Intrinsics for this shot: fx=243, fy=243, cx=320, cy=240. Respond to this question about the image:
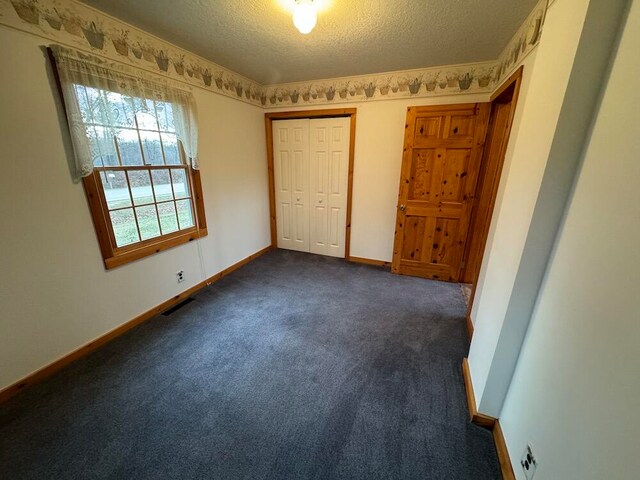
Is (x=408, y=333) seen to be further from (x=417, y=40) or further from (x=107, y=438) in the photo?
(x=417, y=40)

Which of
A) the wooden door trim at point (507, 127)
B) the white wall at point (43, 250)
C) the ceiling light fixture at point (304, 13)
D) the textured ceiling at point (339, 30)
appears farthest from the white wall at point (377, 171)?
the white wall at point (43, 250)

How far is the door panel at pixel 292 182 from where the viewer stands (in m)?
3.53

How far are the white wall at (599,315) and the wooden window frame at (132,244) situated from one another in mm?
2774

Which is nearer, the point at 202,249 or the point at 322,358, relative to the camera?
the point at 322,358

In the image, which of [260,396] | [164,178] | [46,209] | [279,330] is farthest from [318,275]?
[46,209]

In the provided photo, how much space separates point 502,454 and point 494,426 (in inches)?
6.0

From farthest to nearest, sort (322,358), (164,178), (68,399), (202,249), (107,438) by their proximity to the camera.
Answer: (202,249) < (164,178) < (322,358) < (68,399) < (107,438)

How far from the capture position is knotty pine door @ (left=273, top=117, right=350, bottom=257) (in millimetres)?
3381

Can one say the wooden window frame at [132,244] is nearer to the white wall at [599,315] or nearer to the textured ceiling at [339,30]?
the textured ceiling at [339,30]

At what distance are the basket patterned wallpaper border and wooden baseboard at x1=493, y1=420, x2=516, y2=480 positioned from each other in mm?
2335

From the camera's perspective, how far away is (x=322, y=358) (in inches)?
72.1

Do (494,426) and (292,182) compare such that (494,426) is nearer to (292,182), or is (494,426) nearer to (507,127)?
(507,127)

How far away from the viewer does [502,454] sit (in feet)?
3.93

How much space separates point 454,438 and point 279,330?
1.39m
